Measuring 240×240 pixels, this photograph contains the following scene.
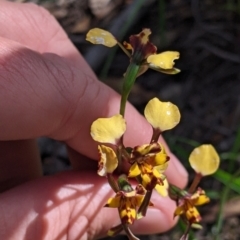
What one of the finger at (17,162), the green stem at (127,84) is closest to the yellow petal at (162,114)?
the green stem at (127,84)

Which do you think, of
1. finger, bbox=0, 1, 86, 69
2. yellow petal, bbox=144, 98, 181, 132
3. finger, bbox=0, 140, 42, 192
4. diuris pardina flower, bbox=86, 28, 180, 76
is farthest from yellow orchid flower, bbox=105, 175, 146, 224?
finger, bbox=0, 1, 86, 69

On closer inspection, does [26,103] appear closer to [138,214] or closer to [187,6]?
[138,214]

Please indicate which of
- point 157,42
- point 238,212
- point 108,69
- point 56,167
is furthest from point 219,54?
point 56,167

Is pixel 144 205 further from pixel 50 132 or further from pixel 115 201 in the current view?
pixel 50 132

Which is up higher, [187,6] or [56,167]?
[187,6]

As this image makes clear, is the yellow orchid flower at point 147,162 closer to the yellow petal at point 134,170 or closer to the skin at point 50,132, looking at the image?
the yellow petal at point 134,170

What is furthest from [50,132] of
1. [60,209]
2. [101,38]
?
[101,38]

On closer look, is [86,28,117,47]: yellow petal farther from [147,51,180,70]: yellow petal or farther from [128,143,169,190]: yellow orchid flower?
[128,143,169,190]: yellow orchid flower
